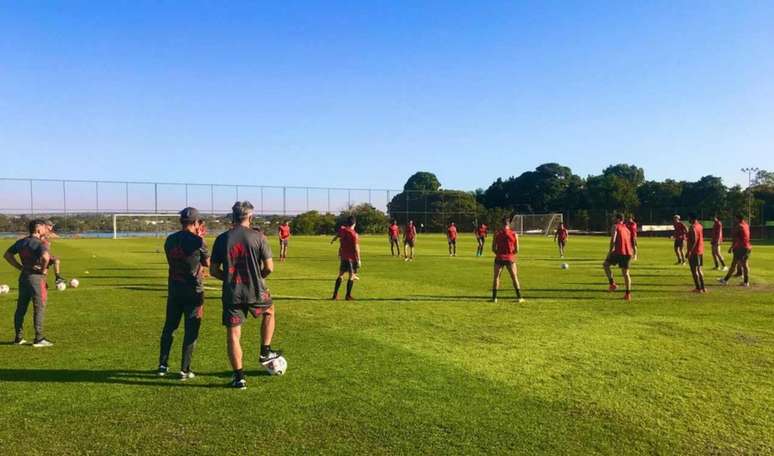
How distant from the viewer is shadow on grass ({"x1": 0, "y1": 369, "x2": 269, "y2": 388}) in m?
6.18

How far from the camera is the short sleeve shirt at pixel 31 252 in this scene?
7.86 meters

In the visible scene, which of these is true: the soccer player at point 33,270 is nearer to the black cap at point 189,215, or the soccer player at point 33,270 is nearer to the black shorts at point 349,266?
the black cap at point 189,215

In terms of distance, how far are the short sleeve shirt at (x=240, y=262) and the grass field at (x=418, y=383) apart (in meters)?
1.02

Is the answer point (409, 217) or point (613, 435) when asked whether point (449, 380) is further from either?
point (409, 217)

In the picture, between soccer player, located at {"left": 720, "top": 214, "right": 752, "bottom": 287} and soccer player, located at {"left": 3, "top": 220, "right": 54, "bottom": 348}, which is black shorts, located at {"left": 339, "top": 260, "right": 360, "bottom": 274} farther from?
soccer player, located at {"left": 720, "top": 214, "right": 752, "bottom": 287}

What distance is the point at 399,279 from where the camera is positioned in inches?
669

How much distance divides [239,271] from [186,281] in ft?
3.00

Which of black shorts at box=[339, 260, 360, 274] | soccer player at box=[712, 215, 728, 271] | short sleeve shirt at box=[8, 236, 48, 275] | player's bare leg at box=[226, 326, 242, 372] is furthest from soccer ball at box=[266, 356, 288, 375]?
soccer player at box=[712, 215, 728, 271]

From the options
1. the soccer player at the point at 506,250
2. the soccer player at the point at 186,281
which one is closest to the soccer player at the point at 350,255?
the soccer player at the point at 506,250

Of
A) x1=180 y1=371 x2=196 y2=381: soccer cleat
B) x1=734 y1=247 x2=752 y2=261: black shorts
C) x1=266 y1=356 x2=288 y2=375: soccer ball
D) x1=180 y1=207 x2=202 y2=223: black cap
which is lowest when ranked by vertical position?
x1=180 y1=371 x2=196 y2=381: soccer cleat

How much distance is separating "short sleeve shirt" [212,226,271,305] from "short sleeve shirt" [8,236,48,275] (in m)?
3.70

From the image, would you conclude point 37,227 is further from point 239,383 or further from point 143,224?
Answer: point 143,224

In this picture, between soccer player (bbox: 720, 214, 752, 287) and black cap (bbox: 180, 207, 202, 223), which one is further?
soccer player (bbox: 720, 214, 752, 287)

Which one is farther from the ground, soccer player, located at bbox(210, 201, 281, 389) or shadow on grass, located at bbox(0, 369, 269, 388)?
soccer player, located at bbox(210, 201, 281, 389)
